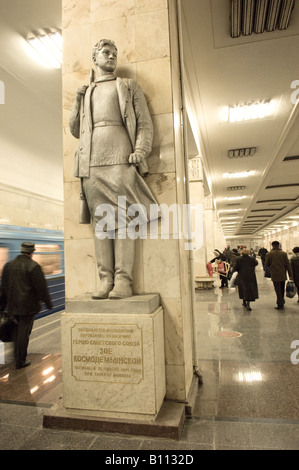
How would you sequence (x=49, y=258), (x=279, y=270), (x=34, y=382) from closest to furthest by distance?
(x=34, y=382)
(x=279, y=270)
(x=49, y=258)

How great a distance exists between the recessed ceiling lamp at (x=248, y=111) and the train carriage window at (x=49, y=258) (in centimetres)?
557

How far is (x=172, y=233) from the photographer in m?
2.89

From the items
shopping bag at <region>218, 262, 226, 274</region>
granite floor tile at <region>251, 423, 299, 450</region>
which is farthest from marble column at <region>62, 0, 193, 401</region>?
shopping bag at <region>218, 262, 226, 274</region>

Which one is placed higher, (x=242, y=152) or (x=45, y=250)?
(x=242, y=152)

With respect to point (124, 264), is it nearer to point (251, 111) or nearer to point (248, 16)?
point (248, 16)

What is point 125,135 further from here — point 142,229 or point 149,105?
point 142,229

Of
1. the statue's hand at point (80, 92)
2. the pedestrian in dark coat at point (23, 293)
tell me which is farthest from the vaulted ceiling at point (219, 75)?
the pedestrian in dark coat at point (23, 293)

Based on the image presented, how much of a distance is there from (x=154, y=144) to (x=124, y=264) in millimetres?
1180

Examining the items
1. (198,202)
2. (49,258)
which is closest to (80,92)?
(49,258)

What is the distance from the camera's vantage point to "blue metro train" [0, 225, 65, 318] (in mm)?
6150

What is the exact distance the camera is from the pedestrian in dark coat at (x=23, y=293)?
4262mm

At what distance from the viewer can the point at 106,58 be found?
2861 millimetres

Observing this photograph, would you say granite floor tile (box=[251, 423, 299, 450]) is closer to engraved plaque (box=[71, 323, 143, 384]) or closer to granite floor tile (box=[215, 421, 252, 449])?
granite floor tile (box=[215, 421, 252, 449])

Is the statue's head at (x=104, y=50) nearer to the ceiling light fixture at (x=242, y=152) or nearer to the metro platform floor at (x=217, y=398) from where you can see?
Answer: the metro platform floor at (x=217, y=398)
